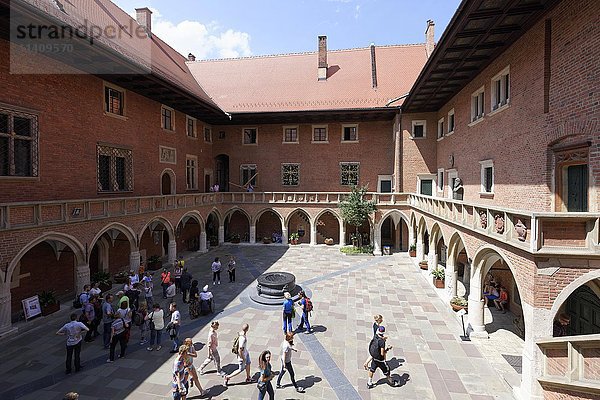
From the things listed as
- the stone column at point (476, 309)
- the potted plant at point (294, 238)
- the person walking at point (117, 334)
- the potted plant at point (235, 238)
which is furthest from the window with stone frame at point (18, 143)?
the potted plant at point (294, 238)

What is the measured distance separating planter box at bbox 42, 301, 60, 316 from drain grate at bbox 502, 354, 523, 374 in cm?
1679

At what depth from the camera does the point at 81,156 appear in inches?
622

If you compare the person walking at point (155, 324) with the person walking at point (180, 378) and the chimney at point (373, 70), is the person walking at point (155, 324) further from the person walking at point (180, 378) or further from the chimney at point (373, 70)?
the chimney at point (373, 70)

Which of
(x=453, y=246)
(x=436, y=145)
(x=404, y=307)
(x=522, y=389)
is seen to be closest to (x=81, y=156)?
(x=404, y=307)

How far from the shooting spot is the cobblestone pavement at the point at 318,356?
826 cm

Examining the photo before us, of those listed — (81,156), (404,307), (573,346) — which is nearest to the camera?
(573,346)

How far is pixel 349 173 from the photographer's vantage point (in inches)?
1131

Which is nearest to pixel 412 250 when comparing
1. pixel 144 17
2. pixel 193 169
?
pixel 193 169

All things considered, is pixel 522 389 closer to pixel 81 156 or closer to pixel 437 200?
pixel 437 200

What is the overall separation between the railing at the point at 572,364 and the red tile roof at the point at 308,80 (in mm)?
21265

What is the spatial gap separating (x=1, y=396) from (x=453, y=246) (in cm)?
1591

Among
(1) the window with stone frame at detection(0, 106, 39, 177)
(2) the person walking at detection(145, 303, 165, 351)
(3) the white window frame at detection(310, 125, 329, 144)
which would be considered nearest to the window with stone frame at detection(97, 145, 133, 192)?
(1) the window with stone frame at detection(0, 106, 39, 177)

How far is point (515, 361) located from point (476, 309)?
2102 mm

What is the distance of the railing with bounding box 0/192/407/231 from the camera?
37.4 ft
